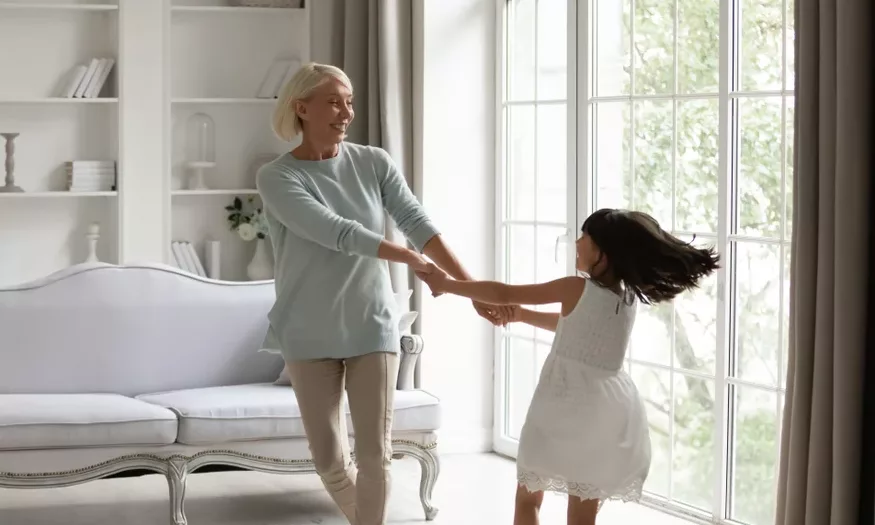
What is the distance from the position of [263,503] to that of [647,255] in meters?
2.20

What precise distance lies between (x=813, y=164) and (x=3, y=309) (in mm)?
2901

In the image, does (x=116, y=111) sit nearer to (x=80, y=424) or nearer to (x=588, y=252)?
(x=80, y=424)

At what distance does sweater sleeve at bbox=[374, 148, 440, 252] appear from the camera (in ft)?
11.0

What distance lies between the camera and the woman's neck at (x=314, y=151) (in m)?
3.28

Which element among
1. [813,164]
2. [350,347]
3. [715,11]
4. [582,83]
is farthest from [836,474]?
[582,83]

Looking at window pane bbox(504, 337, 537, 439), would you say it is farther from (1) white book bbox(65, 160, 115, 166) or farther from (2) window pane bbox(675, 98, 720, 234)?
(1) white book bbox(65, 160, 115, 166)

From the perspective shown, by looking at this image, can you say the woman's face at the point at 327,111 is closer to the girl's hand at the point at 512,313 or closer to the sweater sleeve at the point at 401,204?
the sweater sleeve at the point at 401,204

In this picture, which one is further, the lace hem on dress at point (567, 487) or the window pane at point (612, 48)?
the window pane at point (612, 48)

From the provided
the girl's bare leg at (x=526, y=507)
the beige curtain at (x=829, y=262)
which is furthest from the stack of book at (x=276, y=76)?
the girl's bare leg at (x=526, y=507)

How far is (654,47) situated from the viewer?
176 inches


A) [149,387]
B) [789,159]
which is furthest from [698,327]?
[149,387]

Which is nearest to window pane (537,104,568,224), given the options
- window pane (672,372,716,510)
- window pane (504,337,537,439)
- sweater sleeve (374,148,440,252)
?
window pane (504,337,537,439)

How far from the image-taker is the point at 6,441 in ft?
13.1

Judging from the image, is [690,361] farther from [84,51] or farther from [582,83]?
[84,51]
